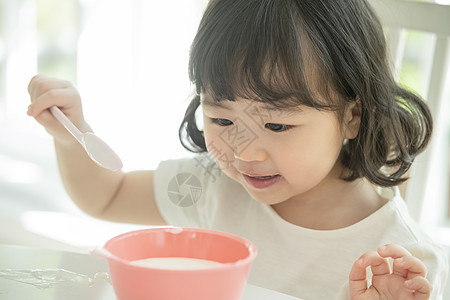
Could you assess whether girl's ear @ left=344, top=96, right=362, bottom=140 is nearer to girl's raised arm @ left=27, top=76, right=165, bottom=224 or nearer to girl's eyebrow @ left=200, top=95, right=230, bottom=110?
girl's eyebrow @ left=200, top=95, right=230, bottom=110

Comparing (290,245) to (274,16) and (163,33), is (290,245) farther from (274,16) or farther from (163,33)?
(163,33)

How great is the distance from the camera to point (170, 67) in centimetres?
178

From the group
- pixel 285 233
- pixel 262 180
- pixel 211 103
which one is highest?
pixel 211 103

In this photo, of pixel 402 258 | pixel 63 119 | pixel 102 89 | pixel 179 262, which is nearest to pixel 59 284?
pixel 179 262

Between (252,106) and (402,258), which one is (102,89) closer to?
(252,106)

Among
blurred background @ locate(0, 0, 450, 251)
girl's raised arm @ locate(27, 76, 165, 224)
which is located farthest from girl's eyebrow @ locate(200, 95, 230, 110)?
blurred background @ locate(0, 0, 450, 251)

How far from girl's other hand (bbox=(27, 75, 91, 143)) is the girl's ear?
382 mm

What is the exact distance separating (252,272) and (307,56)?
1.16 feet

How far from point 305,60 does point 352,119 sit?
15cm

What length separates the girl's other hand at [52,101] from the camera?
796 millimetres

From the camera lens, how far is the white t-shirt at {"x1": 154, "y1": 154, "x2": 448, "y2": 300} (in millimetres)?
837

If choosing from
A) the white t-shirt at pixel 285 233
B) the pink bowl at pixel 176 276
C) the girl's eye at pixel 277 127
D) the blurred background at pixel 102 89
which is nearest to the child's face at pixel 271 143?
the girl's eye at pixel 277 127

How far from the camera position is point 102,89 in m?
2.04

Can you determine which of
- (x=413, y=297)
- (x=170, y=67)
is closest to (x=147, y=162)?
(x=170, y=67)
